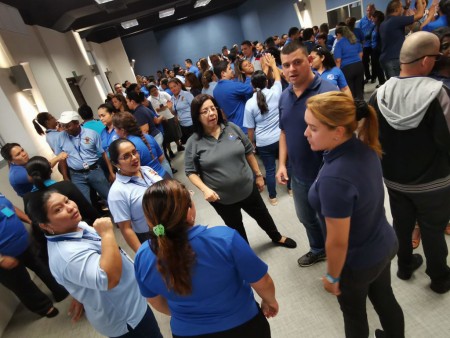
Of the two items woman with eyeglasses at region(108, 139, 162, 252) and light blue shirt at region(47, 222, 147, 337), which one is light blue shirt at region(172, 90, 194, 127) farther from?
light blue shirt at region(47, 222, 147, 337)

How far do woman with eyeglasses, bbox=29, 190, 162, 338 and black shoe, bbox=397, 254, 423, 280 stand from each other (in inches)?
66.2

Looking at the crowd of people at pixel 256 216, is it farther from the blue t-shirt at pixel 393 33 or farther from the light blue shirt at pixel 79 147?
the blue t-shirt at pixel 393 33

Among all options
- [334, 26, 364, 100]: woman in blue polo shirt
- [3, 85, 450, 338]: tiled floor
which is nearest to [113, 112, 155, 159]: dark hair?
[3, 85, 450, 338]: tiled floor

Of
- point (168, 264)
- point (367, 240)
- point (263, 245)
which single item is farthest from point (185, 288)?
point (263, 245)

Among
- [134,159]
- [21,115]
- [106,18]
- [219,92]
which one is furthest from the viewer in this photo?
[106,18]

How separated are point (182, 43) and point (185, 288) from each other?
16.6 metres

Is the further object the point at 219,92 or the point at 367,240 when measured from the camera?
Answer: the point at 219,92

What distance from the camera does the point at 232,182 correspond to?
7.02ft

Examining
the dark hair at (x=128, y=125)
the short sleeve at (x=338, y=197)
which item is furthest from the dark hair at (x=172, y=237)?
the dark hair at (x=128, y=125)

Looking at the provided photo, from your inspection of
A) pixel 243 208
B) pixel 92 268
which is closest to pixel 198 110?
pixel 243 208

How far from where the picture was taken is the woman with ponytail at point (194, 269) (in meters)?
0.95

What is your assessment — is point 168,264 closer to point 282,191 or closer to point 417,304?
point 417,304

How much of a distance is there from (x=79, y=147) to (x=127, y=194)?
2004 millimetres

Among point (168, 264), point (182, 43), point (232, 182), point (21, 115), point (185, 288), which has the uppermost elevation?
point (182, 43)
